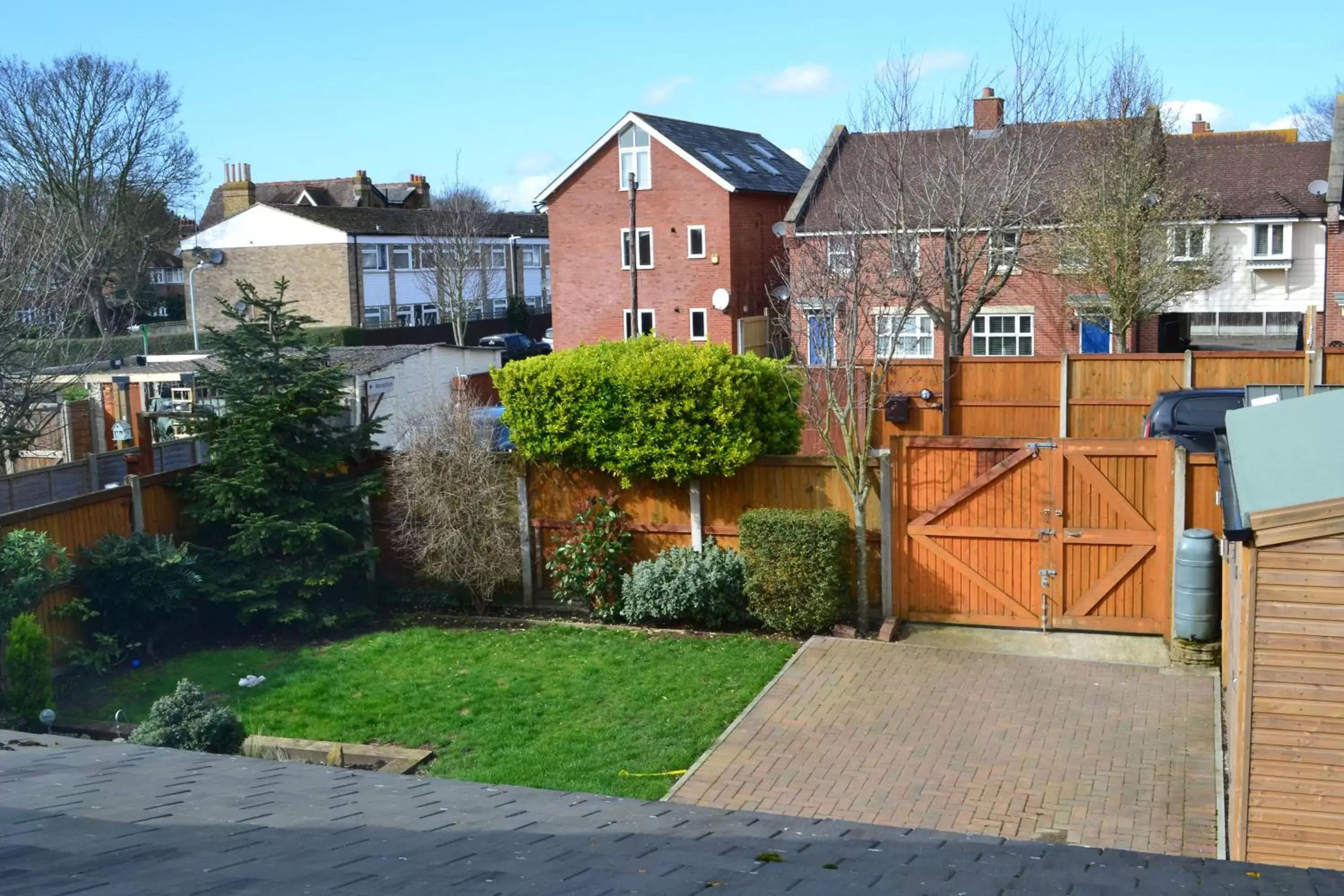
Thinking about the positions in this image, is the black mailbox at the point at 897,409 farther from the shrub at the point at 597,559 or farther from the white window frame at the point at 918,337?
the shrub at the point at 597,559

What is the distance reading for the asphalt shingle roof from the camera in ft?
127

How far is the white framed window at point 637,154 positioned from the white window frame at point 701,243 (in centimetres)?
195

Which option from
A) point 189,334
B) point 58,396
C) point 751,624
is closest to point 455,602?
point 751,624

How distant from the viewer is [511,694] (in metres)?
11.7

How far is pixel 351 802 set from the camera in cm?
549

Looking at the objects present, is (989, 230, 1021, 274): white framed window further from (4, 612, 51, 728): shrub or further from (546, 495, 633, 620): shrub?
(4, 612, 51, 728): shrub

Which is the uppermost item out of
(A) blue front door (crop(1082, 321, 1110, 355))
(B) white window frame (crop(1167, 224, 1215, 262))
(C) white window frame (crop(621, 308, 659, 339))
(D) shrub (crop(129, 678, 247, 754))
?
(B) white window frame (crop(1167, 224, 1215, 262))

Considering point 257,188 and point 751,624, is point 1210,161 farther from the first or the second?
point 257,188

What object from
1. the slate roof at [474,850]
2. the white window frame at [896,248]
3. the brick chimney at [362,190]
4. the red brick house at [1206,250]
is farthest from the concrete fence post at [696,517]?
the brick chimney at [362,190]

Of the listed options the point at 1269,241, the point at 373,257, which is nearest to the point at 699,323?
the point at 1269,241

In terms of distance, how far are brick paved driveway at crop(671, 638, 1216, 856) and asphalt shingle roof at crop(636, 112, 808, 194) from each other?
28.1m

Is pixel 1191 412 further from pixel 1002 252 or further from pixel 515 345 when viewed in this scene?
pixel 515 345

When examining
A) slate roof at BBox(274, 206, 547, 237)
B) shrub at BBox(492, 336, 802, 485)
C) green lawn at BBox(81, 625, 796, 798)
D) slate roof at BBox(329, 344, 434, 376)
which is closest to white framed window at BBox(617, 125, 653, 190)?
slate roof at BBox(329, 344, 434, 376)

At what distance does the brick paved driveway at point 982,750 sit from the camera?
878 cm
